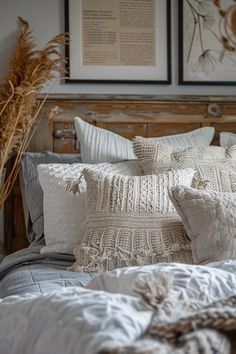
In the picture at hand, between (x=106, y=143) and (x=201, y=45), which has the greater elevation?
(x=201, y=45)

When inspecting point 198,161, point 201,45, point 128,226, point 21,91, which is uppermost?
point 201,45

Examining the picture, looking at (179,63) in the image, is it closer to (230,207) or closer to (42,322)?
(230,207)

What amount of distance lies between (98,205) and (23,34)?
1.08 m

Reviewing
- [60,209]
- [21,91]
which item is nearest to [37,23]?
[21,91]

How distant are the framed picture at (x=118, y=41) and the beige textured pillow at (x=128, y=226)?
3.07 ft

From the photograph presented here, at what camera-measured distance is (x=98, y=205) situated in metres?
2.12

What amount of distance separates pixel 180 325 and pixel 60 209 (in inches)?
57.8

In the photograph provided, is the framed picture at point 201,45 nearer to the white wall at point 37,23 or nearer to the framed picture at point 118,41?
the framed picture at point 118,41

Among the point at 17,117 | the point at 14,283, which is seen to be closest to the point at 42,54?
the point at 17,117

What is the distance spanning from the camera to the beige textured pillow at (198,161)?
2307 mm

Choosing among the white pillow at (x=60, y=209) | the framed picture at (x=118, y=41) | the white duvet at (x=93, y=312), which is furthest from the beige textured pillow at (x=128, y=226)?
the framed picture at (x=118, y=41)

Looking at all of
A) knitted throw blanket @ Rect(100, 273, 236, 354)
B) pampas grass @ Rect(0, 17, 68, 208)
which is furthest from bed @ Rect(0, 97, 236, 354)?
pampas grass @ Rect(0, 17, 68, 208)

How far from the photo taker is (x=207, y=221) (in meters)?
1.98

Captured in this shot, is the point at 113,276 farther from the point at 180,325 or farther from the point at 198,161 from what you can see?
the point at 198,161
